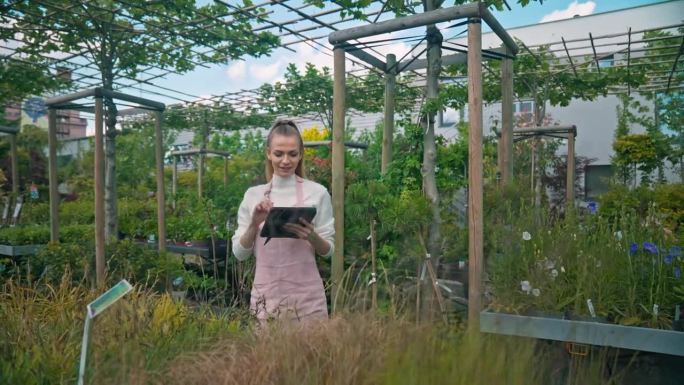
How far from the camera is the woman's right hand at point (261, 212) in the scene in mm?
2182

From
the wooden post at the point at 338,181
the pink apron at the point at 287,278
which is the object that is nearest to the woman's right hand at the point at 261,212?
the pink apron at the point at 287,278

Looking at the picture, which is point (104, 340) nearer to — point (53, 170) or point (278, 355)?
point (278, 355)

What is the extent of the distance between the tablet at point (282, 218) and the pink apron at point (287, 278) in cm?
18

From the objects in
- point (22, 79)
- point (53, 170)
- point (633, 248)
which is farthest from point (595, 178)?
point (53, 170)

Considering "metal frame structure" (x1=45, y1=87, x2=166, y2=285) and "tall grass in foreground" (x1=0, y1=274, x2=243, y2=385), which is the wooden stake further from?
"metal frame structure" (x1=45, y1=87, x2=166, y2=285)

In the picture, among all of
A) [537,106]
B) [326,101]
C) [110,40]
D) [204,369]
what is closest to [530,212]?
[204,369]

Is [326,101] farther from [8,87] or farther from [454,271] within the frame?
[454,271]

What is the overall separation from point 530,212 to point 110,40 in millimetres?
5095

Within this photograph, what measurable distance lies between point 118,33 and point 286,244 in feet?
16.8

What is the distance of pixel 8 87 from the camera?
7551mm

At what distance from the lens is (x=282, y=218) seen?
2127 mm

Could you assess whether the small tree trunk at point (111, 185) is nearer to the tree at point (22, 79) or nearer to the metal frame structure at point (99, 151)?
the metal frame structure at point (99, 151)

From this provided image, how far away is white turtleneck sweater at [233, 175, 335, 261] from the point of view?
2357 millimetres

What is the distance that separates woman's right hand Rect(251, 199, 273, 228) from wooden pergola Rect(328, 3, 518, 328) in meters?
0.71
